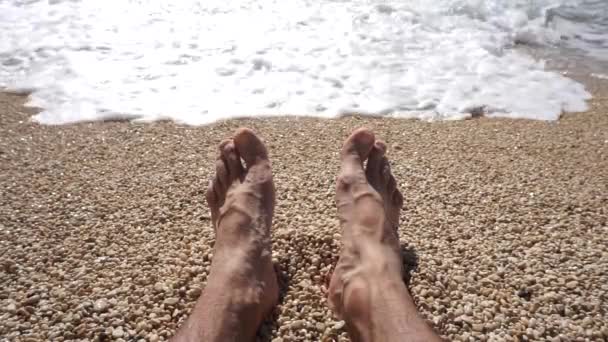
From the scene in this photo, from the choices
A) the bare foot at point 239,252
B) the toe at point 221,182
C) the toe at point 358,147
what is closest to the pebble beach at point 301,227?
the bare foot at point 239,252

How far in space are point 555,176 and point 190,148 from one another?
2825 millimetres

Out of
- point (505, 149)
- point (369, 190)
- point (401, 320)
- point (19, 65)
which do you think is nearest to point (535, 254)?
point (369, 190)

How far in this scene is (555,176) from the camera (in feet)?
11.9

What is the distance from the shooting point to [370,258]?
220 cm

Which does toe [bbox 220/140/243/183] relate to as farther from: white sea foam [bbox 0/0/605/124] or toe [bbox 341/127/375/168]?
white sea foam [bbox 0/0/605/124]

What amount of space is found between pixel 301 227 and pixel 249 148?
55 cm

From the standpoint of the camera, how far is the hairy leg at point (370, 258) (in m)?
1.87

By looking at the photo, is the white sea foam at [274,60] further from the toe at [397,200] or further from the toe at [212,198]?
the toe at [397,200]

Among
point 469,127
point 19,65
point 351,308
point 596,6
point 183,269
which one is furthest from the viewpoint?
point 596,6

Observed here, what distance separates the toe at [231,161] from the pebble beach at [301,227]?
0.38m

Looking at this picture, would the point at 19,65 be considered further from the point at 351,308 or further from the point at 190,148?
the point at 351,308

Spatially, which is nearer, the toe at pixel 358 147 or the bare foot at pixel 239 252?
the bare foot at pixel 239 252

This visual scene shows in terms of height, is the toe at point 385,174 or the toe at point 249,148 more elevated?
the toe at point 249,148

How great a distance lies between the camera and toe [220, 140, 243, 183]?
9.00ft
